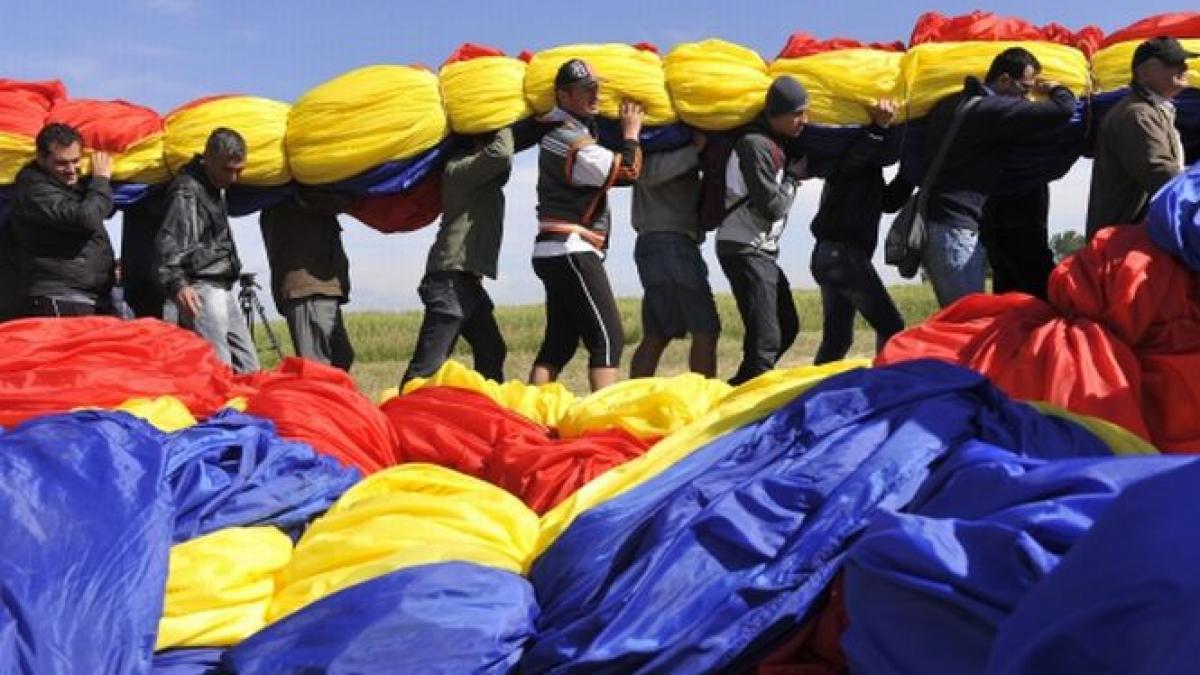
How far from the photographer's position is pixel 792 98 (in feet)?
16.8

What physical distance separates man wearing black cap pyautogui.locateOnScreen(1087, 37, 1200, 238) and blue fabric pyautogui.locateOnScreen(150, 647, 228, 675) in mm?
3577

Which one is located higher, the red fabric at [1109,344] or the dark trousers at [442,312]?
the red fabric at [1109,344]

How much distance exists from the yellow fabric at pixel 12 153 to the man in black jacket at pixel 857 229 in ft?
10.2

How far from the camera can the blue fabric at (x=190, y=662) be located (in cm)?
251

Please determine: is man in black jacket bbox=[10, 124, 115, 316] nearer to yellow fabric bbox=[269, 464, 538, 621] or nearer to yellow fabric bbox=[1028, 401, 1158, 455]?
yellow fabric bbox=[269, 464, 538, 621]

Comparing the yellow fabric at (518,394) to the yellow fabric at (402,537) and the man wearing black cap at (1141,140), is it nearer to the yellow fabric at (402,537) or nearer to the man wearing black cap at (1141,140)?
the yellow fabric at (402,537)

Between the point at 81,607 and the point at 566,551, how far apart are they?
2.85 ft

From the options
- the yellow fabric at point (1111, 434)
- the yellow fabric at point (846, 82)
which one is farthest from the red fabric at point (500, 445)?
the yellow fabric at point (846, 82)

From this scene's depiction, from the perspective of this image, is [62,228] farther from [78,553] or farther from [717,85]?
[78,553]

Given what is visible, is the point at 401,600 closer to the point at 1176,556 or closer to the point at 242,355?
the point at 1176,556

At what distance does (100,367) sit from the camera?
3.79 metres

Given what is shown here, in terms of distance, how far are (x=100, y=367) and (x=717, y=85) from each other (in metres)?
2.63

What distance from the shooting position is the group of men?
16.5 ft

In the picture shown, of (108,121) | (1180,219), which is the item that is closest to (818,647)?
(1180,219)
